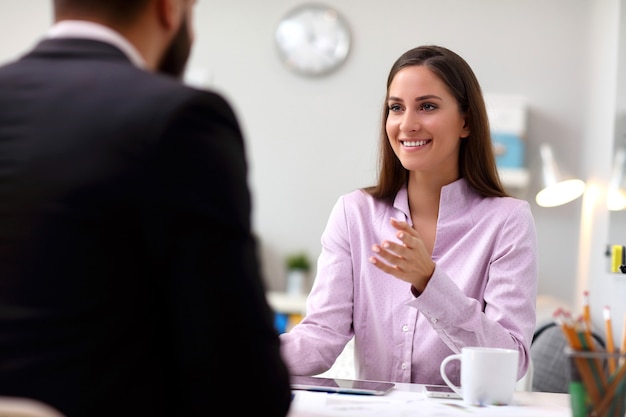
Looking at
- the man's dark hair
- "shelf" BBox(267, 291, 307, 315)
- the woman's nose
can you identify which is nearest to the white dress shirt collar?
the man's dark hair

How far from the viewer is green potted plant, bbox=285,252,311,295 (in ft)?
15.4

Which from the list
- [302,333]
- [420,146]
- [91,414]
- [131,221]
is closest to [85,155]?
[131,221]

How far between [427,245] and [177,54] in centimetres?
117

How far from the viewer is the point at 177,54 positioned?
99 centimetres

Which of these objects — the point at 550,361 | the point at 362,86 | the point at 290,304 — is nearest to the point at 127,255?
the point at 550,361

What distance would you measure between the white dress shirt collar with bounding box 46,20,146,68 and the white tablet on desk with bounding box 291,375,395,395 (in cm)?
77

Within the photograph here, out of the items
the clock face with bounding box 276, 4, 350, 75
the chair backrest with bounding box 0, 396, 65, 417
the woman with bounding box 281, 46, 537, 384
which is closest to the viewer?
the chair backrest with bounding box 0, 396, 65, 417

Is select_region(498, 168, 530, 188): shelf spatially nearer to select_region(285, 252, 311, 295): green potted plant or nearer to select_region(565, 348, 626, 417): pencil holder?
select_region(285, 252, 311, 295): green potted plant

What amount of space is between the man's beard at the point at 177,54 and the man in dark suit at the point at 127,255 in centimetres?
15

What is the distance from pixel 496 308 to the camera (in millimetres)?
1844

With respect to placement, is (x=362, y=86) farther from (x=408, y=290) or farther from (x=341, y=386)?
(x=341, y=386)

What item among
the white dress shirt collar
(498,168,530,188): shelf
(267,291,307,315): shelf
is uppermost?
the white dress shirt collar

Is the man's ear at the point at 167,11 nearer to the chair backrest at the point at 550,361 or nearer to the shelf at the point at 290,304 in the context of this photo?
the chair backrest at the point at 550,361

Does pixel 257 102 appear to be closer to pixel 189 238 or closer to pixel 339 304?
pixel 339 304
